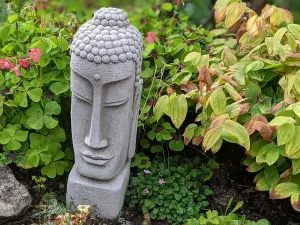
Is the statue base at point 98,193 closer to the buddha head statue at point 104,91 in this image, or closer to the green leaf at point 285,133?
the buddha head statue at point 104,91

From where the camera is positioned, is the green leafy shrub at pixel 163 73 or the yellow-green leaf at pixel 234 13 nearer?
the green leafy shrub at pixel 163 73

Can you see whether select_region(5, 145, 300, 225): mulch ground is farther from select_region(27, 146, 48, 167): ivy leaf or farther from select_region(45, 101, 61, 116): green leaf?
select_region(45, 101, 61, 116): green leaf

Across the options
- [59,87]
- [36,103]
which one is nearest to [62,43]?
[59,87]

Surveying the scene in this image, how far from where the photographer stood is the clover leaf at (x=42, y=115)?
108 inches

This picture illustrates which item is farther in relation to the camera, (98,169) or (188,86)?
(188,86)

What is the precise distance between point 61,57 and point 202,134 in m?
0.90

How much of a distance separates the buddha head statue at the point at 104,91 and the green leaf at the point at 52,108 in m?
0.29

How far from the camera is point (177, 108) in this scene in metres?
2.64

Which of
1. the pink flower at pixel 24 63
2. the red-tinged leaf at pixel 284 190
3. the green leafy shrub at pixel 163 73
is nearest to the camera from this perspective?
the red-tinged leaf at pixel 284 190

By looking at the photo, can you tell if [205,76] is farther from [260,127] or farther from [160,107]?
[260,127]

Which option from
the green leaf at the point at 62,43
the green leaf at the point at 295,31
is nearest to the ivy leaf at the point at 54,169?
the green leaf at the point at 62,43

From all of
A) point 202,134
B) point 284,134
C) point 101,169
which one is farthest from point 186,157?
point 284,134

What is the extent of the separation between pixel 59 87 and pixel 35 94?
0.13m

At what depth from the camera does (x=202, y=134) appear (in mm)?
2656
